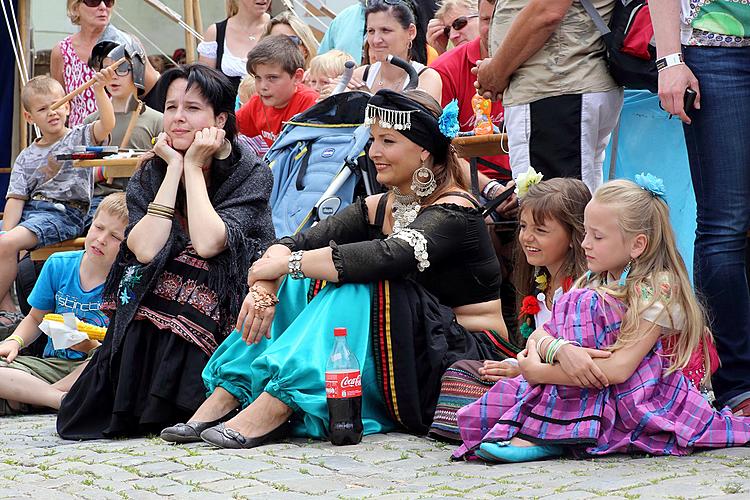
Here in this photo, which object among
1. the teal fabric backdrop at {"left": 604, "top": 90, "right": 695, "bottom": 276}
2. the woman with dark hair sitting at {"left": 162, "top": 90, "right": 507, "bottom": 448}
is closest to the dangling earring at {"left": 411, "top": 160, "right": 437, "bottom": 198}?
the woman with dark hair sitting at {"left": 162, "top": 90, "right": 507, "bottom": 448}

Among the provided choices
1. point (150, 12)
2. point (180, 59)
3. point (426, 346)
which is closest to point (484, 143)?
point (426, 346)

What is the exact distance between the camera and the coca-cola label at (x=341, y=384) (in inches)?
166

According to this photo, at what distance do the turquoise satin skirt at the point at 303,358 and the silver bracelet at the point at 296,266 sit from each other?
109 mm

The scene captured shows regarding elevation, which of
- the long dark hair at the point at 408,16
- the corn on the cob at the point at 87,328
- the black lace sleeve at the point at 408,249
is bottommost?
the corn on the cob at the point at 87,328

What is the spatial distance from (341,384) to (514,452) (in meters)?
0.69

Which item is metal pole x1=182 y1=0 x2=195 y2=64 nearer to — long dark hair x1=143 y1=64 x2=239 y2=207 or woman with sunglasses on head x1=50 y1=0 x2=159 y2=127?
woman with sunglasses on head x1=50 y1=0 x2=159 y2=127

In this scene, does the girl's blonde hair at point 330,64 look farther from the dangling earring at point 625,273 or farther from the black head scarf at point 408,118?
the dangling earring at point 625,273

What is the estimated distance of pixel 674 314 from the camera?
12.6ft

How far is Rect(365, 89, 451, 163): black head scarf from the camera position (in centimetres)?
472

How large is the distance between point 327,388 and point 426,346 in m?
0.46

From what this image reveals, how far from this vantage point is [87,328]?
5.72 meters

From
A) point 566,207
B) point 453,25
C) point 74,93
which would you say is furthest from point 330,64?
point 566,207

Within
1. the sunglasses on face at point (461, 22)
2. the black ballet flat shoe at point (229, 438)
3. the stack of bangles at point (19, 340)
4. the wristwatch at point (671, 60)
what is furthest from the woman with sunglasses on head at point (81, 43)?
the wristwatch at point (671, 60)

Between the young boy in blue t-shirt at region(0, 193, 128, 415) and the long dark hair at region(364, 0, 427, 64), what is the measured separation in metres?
1.98
